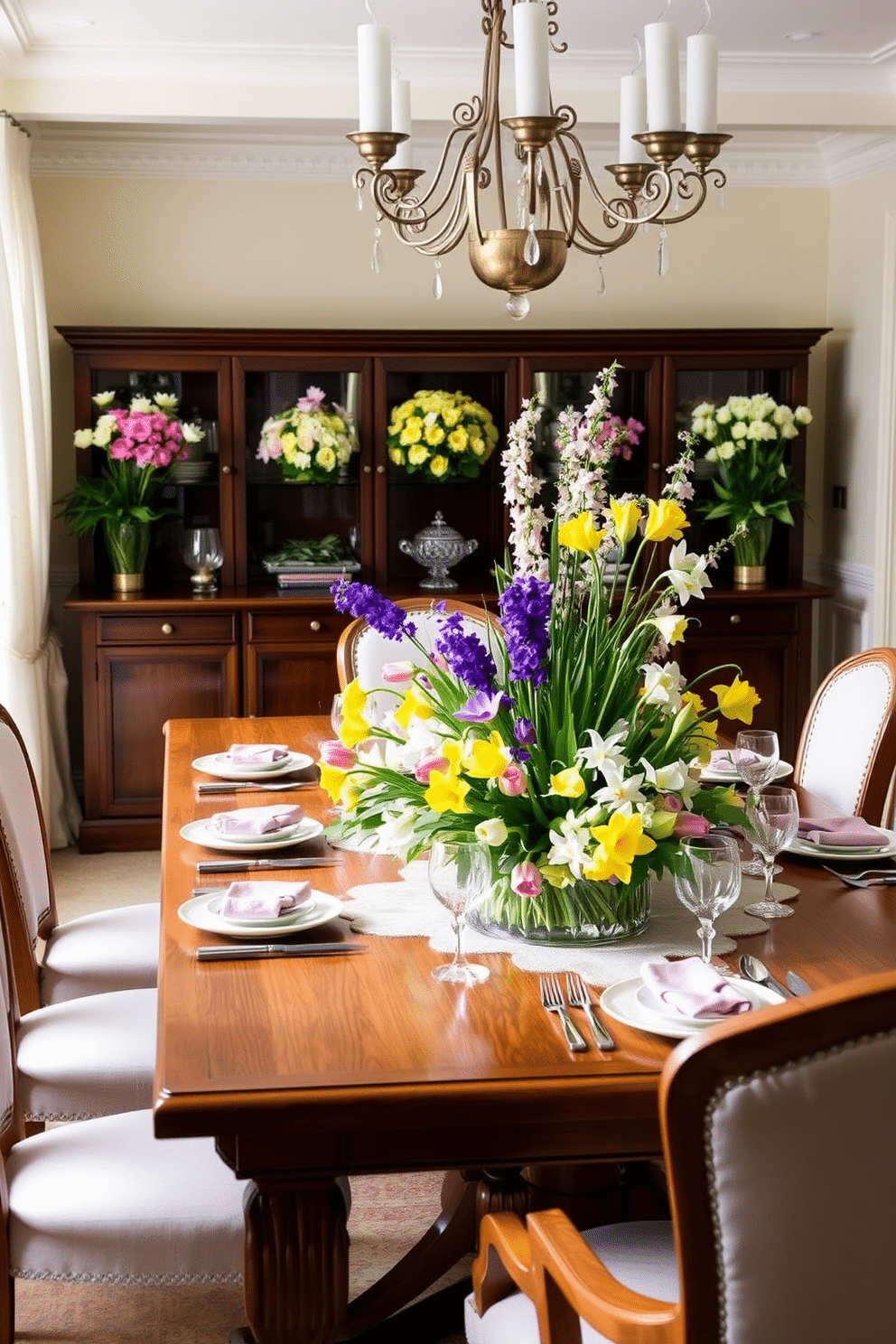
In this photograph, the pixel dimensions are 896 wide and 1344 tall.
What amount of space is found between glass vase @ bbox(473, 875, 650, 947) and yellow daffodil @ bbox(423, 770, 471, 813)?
0.62 feet

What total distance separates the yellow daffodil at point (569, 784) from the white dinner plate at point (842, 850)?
2.31ft

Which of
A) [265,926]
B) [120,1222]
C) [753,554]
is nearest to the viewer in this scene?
[120,1222]

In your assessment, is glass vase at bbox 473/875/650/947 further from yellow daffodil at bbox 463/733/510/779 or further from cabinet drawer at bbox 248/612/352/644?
cabinet drawer at bbox 248/612/352/644

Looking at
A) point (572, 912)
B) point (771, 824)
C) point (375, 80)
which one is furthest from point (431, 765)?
point (375, 80)

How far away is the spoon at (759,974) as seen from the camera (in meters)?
1.83

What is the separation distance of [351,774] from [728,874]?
56 cm

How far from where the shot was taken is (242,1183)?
1.90 m

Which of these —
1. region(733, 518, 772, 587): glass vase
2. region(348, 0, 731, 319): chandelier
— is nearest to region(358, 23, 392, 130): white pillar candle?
region(348, 0, 731, 319): chandelier

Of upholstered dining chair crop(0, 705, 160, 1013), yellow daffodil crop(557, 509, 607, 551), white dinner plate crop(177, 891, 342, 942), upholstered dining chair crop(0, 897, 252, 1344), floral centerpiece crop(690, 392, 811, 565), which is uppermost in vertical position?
floral centerpiece crop(690, 392, 811, 565)

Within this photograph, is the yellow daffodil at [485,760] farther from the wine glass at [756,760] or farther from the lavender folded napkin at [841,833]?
the lavender folded napkin at [841,833]

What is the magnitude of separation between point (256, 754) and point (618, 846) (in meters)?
1.34

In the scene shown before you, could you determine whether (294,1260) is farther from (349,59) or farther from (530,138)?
(349,59)

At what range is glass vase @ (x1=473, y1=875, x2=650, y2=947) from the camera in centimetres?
203

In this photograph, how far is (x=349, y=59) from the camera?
4.51 m
